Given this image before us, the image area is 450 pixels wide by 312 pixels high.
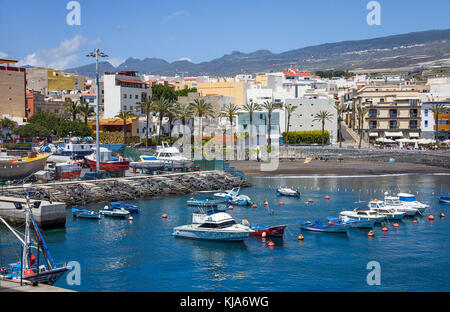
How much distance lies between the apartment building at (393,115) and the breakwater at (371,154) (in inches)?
694

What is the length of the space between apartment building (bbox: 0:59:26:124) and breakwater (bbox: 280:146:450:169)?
59762 millimetres

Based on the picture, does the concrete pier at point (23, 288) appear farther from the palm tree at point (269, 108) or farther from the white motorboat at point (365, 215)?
the palm tree at point (269, 108)

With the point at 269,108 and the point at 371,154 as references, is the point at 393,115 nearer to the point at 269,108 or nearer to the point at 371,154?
the point at 371,154

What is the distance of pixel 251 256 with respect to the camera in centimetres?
3828

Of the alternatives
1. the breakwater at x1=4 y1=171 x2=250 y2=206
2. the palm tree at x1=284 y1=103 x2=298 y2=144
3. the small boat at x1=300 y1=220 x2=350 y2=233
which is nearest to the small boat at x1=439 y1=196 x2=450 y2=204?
the small boat at x1=300 y1=220 x2=350 y2=233

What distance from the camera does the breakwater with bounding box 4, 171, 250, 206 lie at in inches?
2184

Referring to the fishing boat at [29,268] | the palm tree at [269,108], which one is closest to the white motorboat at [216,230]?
the fishing boat at [29,268]

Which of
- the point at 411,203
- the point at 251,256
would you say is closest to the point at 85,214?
the point at 251,256

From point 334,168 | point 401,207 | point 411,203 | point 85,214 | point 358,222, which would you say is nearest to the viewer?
point 358,222

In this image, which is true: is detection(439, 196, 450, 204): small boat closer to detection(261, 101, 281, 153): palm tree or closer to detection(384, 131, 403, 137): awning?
detection(261, 101, 281, 153): palm tree

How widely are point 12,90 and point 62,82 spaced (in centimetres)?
5087

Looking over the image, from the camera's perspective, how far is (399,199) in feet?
192

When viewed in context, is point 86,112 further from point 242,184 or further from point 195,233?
point 195,233
